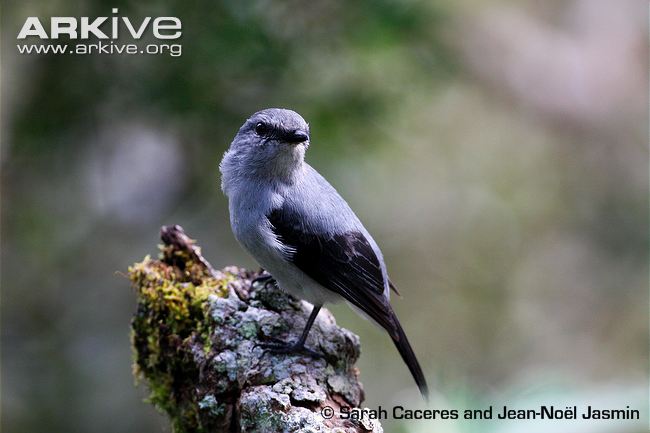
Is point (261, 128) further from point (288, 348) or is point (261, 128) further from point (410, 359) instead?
point (410, 359)

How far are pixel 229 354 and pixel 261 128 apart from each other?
1.31 m

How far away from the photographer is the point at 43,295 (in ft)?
18.1

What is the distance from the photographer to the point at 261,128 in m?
3.90

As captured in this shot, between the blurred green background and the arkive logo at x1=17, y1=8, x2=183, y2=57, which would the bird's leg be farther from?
the arkive logo at x1=17, y1=8, x2=183, y2=57

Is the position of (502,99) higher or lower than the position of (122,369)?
higher

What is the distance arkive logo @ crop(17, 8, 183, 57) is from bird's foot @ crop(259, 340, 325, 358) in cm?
258

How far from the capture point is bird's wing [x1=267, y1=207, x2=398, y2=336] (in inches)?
145

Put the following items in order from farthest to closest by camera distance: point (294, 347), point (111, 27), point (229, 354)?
point (111, 27) < point (294, 347) < point (229, 354)

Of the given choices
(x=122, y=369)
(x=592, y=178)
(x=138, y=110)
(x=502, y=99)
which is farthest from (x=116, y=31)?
(x=592, y=178)

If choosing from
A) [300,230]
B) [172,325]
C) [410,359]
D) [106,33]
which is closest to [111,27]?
[106,33]

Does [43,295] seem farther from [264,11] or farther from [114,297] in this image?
[264,11]

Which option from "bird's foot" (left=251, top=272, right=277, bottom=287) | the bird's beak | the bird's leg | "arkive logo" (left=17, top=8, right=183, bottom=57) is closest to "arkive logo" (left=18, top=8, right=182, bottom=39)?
"arkive logo" (left=17, top=8, right=183, bottom=57)

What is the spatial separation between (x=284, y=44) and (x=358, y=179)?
4.04 feet

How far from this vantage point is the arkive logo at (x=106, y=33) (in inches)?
198
